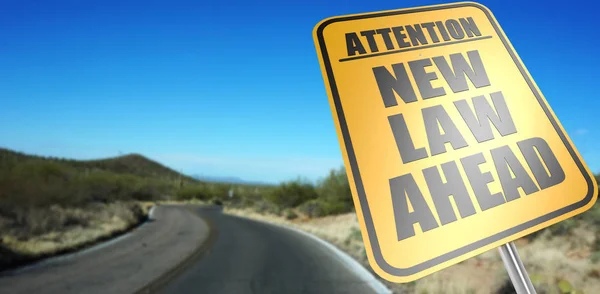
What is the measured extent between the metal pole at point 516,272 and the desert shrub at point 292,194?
46678 millimetres

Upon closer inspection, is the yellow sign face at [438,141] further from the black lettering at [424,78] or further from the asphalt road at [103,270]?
the asphalt road at [103,270]

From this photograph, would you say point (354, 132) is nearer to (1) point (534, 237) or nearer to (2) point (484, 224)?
(2) point (484, 224)

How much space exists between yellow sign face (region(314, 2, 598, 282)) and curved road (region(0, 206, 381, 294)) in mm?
6923

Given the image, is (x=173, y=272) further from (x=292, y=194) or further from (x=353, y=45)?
(x=292, y=194)

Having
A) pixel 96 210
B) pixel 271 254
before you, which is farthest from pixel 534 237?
pixel 96 210

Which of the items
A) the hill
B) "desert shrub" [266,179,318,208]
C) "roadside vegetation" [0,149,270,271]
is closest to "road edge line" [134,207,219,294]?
"roadside vegetation" [0,149,270,271]

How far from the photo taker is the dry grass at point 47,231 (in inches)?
462

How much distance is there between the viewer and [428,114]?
126 cm

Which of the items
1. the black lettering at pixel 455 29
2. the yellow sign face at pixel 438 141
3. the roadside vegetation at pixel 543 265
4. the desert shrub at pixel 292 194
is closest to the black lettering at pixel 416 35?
the yellow sign face at pixel 438 141

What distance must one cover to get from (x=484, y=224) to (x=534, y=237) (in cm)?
1232

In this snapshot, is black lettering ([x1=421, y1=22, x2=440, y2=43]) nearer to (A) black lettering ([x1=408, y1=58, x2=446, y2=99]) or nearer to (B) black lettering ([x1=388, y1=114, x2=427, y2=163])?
(A) black lettering ([x1=408, y1=58, x2=446, y2=99])

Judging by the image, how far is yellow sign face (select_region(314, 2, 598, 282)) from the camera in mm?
1140

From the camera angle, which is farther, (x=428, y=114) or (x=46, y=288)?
(x=46, y=288)

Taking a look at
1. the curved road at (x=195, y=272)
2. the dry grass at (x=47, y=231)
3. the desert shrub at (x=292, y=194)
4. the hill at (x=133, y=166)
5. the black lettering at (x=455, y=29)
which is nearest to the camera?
the black lettering at (x=455, y=29)
